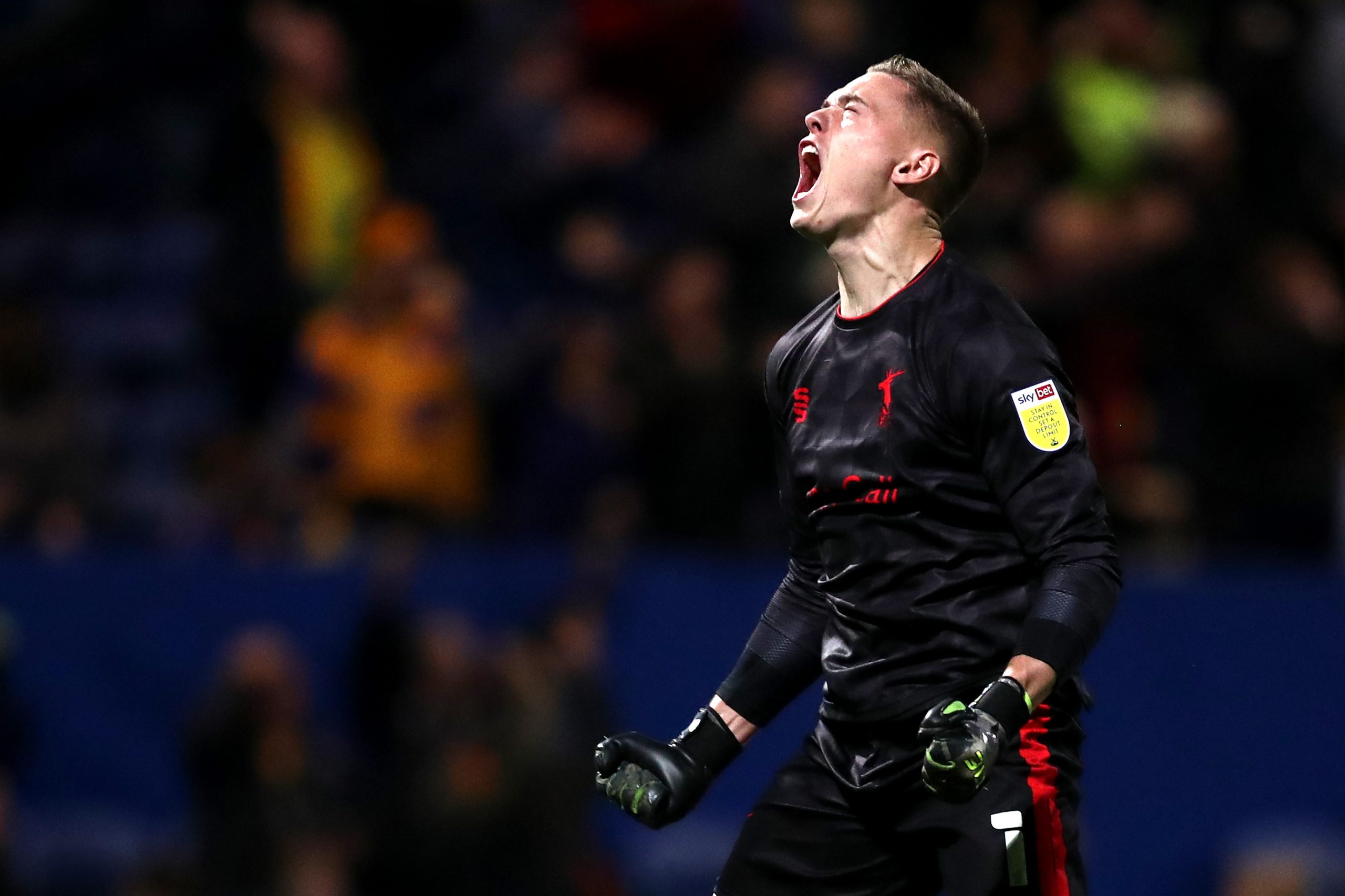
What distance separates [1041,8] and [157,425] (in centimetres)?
446

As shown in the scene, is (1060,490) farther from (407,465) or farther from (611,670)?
(407,465)

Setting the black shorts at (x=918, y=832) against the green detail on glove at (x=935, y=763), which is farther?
the black shorts at (x=918, y=832)

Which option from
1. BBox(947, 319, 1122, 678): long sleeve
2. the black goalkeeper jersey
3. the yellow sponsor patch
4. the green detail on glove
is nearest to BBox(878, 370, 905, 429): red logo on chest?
the black goalkeeper jersey

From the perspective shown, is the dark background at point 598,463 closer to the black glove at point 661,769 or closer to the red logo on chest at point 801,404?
the black glove at point 661,769

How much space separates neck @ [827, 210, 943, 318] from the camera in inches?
146

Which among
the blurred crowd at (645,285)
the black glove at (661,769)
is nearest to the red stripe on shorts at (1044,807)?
the black glove at (661,769)

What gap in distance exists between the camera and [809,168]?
3857 mm

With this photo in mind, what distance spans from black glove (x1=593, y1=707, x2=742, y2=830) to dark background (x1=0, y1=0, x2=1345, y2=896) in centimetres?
349

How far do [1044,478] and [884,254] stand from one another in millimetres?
568

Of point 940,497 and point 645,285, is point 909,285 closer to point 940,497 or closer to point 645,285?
point 940,497

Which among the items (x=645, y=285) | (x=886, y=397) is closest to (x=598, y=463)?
(x=645, y=285)

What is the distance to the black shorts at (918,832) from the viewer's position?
139 inches

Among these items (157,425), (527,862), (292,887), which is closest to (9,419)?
(157,425)

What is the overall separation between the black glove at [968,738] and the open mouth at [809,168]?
106 centimetres
